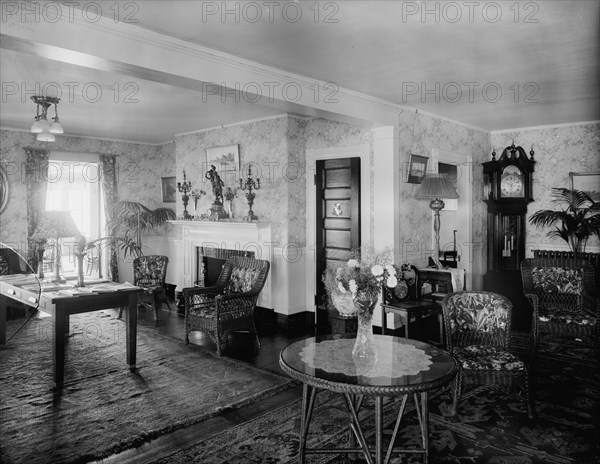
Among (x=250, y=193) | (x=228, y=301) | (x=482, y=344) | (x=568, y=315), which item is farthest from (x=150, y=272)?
(x=568, y=315)

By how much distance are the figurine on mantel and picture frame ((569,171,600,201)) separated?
495 cm

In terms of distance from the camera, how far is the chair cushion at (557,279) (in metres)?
5.19

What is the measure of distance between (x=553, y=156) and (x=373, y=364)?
5777 millimetres

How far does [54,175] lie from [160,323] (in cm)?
335

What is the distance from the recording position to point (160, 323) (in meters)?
6.42

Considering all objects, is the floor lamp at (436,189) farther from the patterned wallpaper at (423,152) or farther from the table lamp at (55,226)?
the table lamp at (55,226)

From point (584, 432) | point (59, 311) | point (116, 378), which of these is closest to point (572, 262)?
point (584, 432)

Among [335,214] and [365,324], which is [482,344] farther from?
[335,214]

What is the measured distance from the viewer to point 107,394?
3.92 m

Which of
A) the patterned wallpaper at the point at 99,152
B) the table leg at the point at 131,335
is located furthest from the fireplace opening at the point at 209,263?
the table leg at the point at 131,335

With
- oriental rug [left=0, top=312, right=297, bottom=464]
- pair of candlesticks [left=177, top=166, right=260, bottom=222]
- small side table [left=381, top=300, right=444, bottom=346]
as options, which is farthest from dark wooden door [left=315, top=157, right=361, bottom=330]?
oriental rug [left=0, top=312, right=297, bottom=464]

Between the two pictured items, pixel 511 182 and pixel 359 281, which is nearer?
pixel 359 281

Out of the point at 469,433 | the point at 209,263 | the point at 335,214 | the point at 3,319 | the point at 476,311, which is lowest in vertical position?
the point at 469,433

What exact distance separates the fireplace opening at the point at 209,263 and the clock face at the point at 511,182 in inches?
165
